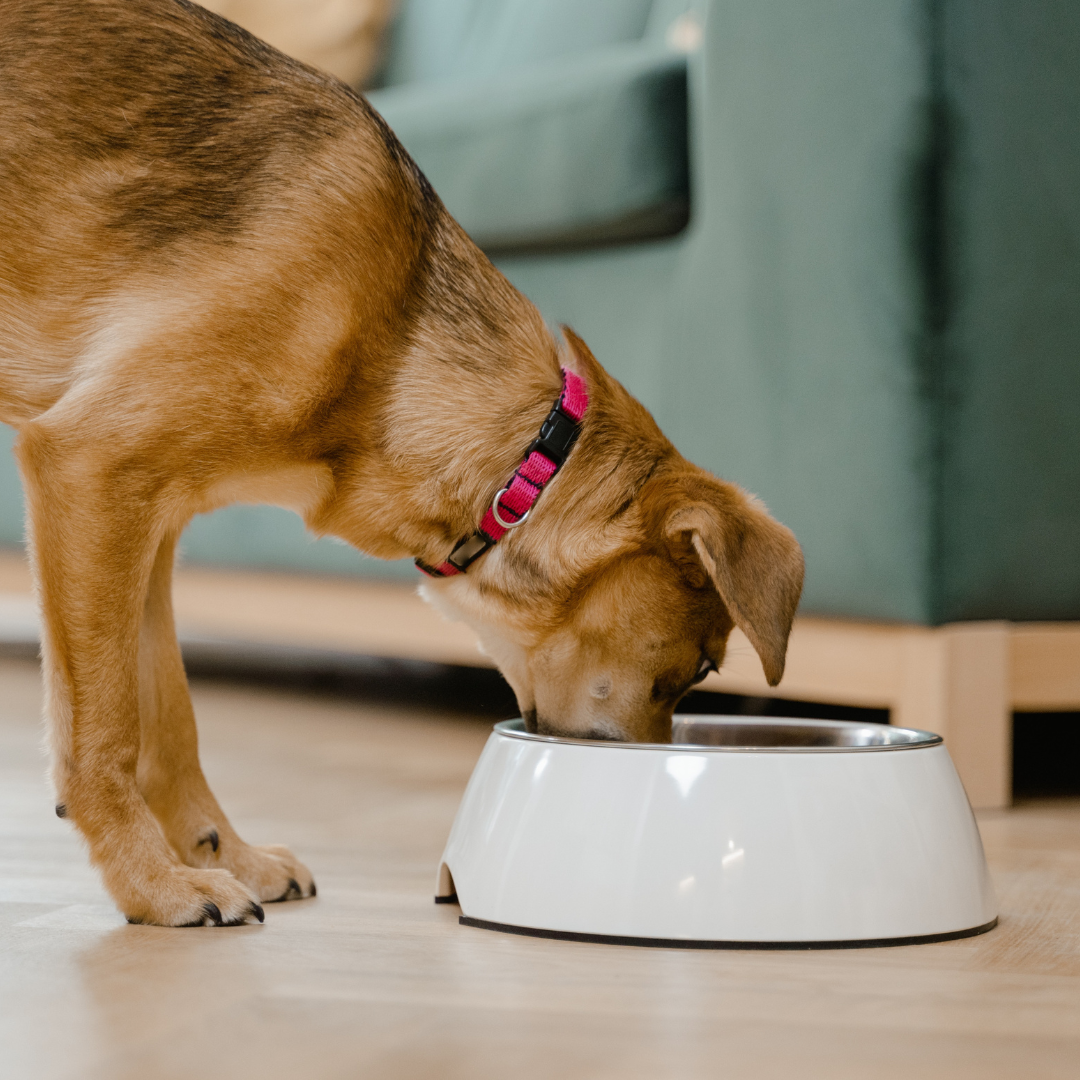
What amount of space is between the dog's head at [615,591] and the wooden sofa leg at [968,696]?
47cm

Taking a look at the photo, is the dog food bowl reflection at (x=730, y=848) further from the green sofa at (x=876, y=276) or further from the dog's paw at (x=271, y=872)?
the green sofa at (x=876, y=276)

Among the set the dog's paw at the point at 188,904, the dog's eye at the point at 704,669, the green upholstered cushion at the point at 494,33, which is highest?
the green upholstered cushion at the point at 494,33

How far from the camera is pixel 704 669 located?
74.0 inches

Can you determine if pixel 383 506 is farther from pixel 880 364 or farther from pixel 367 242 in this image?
pixel 880 364

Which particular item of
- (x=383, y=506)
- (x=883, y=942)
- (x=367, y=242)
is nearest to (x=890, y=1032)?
(x=883, y=942)

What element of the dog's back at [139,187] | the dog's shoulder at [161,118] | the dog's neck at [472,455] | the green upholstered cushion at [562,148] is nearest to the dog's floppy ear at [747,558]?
the dog's neck at [472,455]

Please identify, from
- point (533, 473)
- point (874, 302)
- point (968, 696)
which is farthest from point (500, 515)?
point (968, 696)

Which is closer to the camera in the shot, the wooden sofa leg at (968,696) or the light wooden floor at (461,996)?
the light wooden floor at (461,996)

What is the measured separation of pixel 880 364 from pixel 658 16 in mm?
1599

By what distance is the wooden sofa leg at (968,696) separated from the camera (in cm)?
218

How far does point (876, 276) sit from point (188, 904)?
1.36 m

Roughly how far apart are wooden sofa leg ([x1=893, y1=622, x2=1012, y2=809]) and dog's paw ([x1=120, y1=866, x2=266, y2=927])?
44.2 inches

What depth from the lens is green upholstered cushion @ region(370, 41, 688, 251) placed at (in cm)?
254

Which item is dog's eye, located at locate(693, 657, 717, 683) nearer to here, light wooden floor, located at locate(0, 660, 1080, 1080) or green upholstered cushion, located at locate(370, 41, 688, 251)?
light wooden floor, located at locate(0, 660, 1080, 1080)
